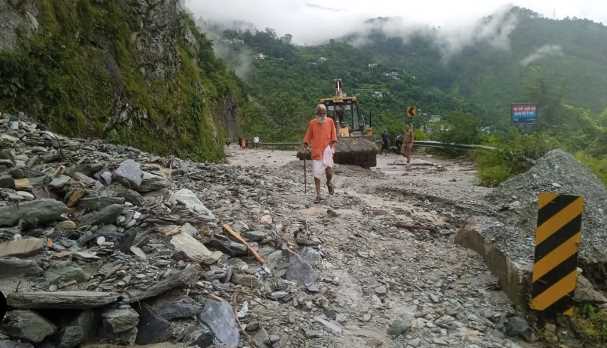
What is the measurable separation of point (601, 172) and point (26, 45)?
11.3 meters

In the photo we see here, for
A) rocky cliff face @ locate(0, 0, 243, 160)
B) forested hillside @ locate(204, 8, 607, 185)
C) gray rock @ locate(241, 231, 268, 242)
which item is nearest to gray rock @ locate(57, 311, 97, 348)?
gray rock @ locate(241, 231, 268, 242)

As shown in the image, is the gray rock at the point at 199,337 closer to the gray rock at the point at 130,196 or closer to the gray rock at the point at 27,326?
the gray rock at the point at 27,326

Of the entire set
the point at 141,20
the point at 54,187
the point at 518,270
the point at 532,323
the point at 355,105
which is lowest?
the point at 532,323

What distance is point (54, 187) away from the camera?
4.47 m

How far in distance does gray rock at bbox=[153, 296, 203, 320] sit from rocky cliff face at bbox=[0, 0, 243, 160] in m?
6.38

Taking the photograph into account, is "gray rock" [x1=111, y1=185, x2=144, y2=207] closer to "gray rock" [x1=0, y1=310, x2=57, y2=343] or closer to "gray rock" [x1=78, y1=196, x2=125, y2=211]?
"gray rock" [x1=78, y1=196, x2=125, y2=211]

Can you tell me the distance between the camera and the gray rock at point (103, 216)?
3943mm

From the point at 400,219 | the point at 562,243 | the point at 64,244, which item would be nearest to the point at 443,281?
the point at 562,243

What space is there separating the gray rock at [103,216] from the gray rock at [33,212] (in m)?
0.22

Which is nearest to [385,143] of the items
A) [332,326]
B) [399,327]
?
[399,327]

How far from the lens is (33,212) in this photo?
379 centimetres

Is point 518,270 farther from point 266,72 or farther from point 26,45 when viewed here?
point 266,72

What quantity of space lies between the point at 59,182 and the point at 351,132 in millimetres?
13597

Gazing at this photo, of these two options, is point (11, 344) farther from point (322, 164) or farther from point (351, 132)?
point (351, 132)
